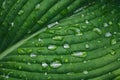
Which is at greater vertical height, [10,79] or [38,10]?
[38,10]

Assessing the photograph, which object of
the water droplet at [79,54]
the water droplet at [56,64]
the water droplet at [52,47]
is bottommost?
the water droplet at [56,64]

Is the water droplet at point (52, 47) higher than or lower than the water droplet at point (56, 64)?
higher

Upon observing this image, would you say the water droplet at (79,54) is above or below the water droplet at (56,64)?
above

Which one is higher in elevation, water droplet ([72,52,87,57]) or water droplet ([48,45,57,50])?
water droplet ([48,45,57,50])

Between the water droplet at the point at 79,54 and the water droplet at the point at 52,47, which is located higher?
the water droplet at the point at 52,47

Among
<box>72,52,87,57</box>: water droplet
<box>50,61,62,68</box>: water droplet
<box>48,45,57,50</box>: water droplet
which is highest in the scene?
<box>48,45,57,50</box>: water droplet

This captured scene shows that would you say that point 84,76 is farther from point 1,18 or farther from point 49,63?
point 1,18

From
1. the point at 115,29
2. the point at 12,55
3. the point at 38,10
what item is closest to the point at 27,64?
the point at 12,55
